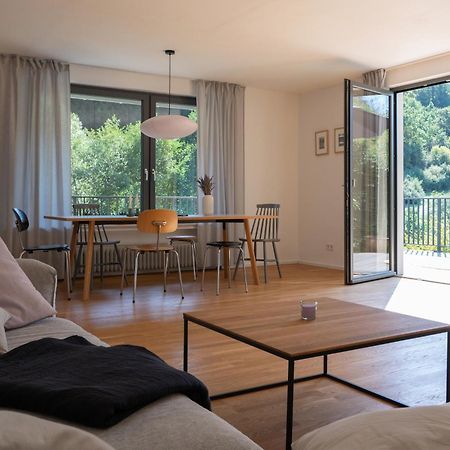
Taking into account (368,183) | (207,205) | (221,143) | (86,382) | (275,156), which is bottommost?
(86,382)

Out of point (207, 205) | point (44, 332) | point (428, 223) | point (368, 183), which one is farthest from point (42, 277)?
point (428, 223)

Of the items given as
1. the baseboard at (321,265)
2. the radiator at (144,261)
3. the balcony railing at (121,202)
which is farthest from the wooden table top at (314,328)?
the baseboard at (321,265)

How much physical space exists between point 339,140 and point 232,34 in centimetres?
242

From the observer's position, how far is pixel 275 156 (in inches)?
287

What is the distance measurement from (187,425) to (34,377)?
0.41 meters

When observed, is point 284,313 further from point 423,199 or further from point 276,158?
point 423,199

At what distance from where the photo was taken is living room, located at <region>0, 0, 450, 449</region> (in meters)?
2.50

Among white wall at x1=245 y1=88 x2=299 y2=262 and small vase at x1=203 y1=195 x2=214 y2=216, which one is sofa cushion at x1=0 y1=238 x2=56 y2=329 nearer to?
small vase at x1=203 y1=195 x2=214 y2=216

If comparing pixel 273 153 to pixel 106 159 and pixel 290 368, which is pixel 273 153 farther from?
pixel 290 368

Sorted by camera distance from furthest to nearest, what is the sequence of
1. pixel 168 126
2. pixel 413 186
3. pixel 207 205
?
pixel 413 186 → pixel 207 205 → pixel 168 126

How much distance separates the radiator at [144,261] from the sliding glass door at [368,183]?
206 centimetres

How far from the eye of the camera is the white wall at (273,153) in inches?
276

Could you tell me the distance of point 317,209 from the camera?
7.18m

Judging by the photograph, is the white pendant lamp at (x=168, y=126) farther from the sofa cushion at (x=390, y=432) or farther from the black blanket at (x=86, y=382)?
the sofa cushion at (x=390, y=432)
